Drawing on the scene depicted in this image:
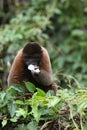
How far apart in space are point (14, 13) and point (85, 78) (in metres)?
2.29

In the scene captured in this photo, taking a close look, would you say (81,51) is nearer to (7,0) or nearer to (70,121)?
(7,0)

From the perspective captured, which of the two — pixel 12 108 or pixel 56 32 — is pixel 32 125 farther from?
pixel 56 32

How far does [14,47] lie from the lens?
721 cm

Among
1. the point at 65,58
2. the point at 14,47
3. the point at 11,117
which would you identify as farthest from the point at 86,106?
the point at 65,58

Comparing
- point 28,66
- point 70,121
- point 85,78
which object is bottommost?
point 85,78

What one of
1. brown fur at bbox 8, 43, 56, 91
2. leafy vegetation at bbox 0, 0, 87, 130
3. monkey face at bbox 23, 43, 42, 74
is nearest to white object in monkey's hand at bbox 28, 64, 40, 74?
monkey face at bbox 23, 43, 42, 74

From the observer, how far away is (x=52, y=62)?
8320 mm

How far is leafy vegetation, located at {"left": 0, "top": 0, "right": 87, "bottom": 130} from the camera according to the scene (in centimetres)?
382

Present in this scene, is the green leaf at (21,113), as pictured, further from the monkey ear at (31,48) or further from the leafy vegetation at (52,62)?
the monkey ear at (31,48)

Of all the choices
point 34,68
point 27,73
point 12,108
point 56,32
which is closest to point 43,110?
point 12,108

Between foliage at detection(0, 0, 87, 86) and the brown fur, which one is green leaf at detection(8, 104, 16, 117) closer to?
the brown fur

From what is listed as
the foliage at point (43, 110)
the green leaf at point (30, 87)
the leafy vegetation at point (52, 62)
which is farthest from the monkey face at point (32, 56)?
the foliage at point (43, 110)

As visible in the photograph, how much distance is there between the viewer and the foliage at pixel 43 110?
3.75m

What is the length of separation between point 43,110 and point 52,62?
4.50 m
